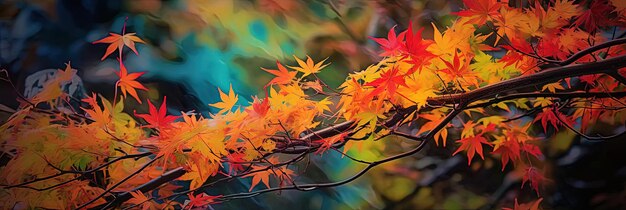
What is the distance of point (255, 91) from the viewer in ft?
5.20

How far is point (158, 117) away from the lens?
4.88ft

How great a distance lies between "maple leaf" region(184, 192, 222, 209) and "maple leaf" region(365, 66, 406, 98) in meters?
0.58

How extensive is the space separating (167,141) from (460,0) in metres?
0.99

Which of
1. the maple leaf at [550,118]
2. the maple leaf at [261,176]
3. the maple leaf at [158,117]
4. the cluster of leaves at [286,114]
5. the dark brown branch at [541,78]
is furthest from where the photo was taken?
the maple leaf at [550,118]

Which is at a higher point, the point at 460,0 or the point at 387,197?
the point at 460,0

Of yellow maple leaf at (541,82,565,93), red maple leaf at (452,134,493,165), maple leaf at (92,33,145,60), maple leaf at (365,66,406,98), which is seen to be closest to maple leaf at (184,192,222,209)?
maple leaf at (92,33,145,60)

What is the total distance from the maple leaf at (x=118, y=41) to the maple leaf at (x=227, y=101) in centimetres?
29

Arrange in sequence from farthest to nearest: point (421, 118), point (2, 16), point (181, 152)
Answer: point (421, 118)
point (2, 16)
point (181, 152)

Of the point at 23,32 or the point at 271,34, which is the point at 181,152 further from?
the point at 23,32

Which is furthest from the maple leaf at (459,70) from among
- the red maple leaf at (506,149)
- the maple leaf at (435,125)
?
the red maple leaf at (506,149)

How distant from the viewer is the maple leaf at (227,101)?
60.5 inches

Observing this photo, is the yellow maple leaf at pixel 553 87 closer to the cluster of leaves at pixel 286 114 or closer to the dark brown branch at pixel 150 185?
the cluster of leaves at pixel 286 114

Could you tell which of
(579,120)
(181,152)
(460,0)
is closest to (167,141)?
(181,152)

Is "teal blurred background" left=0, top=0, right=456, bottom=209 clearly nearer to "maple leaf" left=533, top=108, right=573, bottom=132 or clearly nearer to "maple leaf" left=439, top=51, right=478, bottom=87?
"maple leaf" left=439, top=51, right=478, bottom=87
